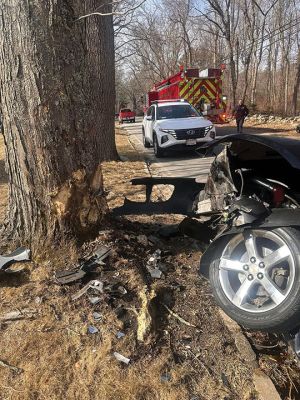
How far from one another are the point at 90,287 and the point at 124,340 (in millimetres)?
603

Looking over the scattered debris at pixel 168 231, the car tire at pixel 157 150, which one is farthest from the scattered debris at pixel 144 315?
the car tire at pixel 157 150

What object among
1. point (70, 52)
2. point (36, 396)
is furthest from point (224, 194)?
point (36, 396)

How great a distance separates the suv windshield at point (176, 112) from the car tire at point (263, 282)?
1109 cm

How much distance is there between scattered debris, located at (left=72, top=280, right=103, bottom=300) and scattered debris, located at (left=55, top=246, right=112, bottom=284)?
0.32 ft

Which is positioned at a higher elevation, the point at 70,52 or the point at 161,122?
the point at 70,52

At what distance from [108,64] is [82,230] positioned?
8.87m

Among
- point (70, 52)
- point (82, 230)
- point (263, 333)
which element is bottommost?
point (263, 333)

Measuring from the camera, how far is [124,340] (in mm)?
2830

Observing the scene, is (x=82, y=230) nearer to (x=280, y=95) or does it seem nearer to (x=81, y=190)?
(x=81, y=190)

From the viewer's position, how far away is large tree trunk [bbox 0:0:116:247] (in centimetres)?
327

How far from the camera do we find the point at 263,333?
3078mm

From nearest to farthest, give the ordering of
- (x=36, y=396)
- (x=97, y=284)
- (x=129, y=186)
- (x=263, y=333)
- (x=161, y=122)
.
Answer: (x=36, y=396), (x=263, y=333), (x=97, y=284), (x=129, y=186), (x=161, y=122)

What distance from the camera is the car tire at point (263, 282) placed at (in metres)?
2.74

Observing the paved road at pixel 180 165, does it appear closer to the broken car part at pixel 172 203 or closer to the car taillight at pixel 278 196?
the broken car part at pixel 172 203
